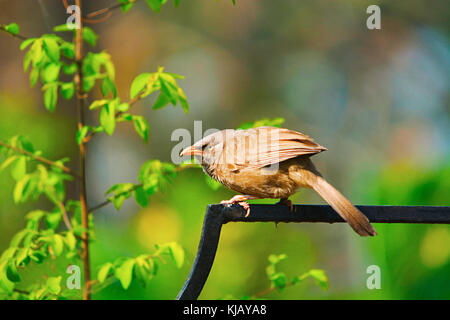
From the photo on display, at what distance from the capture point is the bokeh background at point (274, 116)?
13.4 ft

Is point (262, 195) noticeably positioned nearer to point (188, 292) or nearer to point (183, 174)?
point (188, 292)

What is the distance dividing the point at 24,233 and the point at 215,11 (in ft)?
11.7

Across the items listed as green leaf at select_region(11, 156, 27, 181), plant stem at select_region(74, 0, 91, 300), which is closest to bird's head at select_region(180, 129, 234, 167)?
plant stem at select_region(74, 0, 91, 300)

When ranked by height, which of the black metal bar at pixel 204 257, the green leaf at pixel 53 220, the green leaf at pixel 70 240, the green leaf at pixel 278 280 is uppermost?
the black metal bar at pixel 204 257

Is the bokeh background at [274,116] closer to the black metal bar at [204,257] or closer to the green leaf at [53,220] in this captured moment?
the green leaf at [53,220]

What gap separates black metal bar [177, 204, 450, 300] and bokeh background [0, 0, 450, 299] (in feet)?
7.57

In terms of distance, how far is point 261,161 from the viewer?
221 centimetres

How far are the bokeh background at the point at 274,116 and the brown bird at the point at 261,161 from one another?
5.90ft

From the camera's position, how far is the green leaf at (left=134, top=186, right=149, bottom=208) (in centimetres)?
258

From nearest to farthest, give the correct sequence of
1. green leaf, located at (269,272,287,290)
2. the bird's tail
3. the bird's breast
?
the bird's tail
the bird's breast
green leaf, located at (269,272,287,290)

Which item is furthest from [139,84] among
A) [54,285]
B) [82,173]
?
[54,285]

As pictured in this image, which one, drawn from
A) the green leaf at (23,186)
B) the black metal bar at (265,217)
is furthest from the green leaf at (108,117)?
the black metal bar at (265,217)

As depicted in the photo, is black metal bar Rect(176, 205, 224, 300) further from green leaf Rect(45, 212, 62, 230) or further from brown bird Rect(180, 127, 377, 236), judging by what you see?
green leaf Rect(45, 212, 62, 230)

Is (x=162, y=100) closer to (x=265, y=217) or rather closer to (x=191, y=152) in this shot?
(x=191, y=152)
